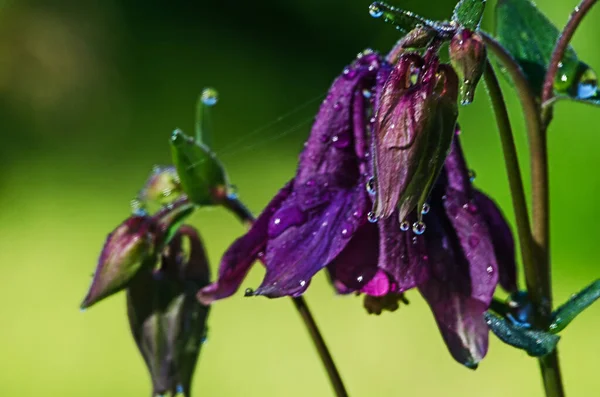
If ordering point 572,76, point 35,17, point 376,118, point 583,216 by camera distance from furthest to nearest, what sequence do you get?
1. point 35,17
2. point 583,216
3. point 572,76
4. point 376,118

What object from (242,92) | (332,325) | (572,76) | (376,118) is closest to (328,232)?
(376,118)

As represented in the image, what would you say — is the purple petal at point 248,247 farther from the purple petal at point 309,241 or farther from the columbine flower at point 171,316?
the columbine flower at point 171,316

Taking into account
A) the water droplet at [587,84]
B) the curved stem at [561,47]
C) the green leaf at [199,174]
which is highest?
the green leaf at [199,174]

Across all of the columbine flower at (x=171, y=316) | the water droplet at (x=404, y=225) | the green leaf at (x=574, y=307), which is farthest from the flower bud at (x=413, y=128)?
the columbine flower at (x=171, y=316)

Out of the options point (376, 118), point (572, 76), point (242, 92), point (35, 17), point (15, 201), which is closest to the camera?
point (376, 118)

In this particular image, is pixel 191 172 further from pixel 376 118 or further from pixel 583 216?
pixel 583 216

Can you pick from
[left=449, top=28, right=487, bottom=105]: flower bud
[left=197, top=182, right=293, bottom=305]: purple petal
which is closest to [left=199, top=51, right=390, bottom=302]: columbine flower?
[left=197, top=182, right=293, bottom=305]: purple petal
